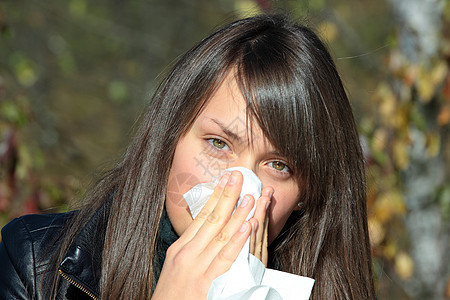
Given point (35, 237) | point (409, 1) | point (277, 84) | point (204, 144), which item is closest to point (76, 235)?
point (35, 237)

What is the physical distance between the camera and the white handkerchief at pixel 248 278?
183cm

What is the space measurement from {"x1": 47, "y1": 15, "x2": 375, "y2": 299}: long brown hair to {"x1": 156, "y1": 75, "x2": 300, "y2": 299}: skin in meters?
0.05

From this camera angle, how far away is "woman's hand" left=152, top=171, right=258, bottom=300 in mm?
1868

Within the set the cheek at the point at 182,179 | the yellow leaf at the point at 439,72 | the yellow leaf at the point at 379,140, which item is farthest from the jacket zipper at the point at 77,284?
the yellow leaf at the point at 439,72

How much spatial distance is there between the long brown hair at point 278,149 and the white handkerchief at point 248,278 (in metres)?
0.18

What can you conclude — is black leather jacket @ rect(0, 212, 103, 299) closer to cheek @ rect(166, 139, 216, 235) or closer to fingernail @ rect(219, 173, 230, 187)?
cheek @ rect(166, 139, 216, 235)

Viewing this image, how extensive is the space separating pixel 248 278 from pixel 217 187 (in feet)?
1.00

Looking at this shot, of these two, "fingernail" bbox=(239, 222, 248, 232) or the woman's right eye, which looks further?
the woman's right eye

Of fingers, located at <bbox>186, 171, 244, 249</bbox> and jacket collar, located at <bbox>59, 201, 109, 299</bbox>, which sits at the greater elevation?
fingers, located at <bbox>186, 171, 244, 249</bbox>

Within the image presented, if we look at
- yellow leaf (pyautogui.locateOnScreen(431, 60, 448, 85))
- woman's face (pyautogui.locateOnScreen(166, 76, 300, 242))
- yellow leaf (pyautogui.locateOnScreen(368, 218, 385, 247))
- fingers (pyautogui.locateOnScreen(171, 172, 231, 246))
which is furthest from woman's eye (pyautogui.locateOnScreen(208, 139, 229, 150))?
yellow leaf (pyautogui.locateOnScreen(431, 60, 448, 85))

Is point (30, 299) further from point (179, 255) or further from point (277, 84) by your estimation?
point (277, 84)

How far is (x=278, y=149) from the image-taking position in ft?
6.64

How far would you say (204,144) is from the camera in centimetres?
204

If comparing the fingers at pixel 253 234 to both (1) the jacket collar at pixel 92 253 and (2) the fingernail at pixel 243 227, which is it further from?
Answer: (1) the jacket collar at pixel 92 253
